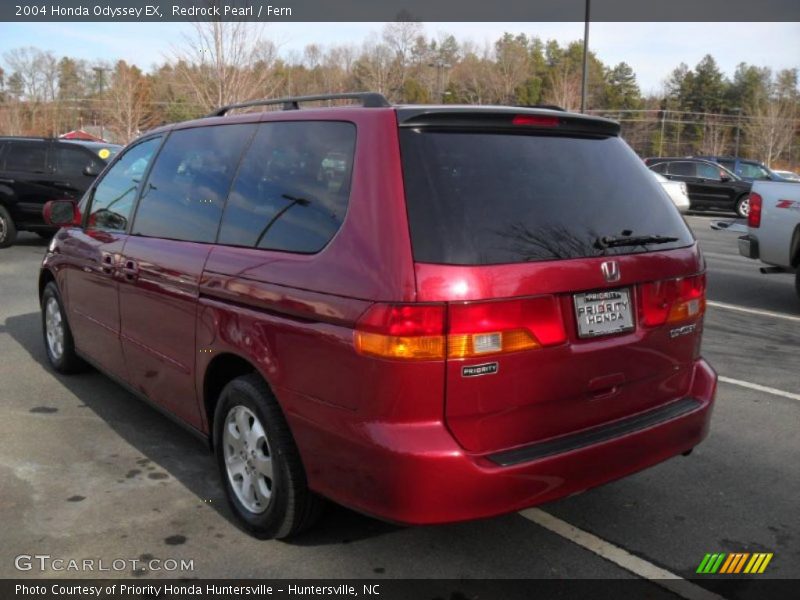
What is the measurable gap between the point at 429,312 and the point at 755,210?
7.16 m

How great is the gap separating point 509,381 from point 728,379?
361 cm

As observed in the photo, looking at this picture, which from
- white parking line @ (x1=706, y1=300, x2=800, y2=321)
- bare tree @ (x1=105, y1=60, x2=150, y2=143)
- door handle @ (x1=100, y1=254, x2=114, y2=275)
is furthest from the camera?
bare tree @ (x1=105, y1=60, x2=150, y2=143)

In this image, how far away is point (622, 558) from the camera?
3.07 meters

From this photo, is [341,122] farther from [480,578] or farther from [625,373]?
[480,578]

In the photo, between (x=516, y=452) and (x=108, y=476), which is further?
(x=108, y=476)

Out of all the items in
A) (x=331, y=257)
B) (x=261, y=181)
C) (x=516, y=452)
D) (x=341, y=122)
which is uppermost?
(x=341, y=122)

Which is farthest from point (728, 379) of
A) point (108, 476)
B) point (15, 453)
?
point (15, 453)

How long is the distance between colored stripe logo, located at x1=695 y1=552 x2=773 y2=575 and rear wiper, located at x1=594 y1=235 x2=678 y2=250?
4.32 feet

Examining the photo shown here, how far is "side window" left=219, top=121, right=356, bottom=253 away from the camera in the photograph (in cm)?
284

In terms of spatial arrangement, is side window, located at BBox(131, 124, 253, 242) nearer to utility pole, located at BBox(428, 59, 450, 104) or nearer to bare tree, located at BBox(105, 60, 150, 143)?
utility pole, located at BBox(428, 59, 450, 104)

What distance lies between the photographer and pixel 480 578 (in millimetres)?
2914

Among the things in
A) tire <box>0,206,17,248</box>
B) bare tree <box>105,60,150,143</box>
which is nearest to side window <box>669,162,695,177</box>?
tire <box>0,206,17,248</box>

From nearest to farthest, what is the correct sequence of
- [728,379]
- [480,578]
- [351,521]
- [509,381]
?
[509,381] < [480,578] < [351,521] < [728,379]

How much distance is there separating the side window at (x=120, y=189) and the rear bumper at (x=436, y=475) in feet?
7.28
